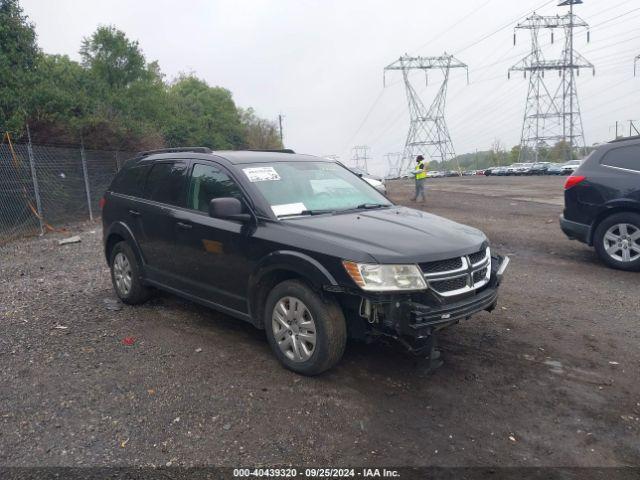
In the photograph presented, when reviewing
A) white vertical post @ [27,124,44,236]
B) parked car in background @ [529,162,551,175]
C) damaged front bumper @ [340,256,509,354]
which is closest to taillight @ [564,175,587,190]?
damaged front bumper @ [340,256,509,354]

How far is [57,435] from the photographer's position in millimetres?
3320

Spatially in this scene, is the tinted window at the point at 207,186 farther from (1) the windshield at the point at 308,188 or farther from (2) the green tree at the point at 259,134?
(2) the green tree at the point at 259,134

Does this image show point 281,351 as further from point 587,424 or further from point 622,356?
point 622,356

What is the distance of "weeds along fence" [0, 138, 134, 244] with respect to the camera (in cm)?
1202

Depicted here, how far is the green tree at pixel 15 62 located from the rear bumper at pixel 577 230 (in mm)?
13707

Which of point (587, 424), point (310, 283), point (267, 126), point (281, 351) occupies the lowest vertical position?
point (587, 424)

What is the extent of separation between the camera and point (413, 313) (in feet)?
11.6

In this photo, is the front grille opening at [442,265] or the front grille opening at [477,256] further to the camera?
the front grille opening at [477,256]

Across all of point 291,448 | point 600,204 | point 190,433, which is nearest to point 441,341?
point 291,448

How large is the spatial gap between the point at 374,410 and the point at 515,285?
12.9 feet

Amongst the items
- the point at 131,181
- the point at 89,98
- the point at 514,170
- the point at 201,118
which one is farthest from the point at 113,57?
the point at 514,170

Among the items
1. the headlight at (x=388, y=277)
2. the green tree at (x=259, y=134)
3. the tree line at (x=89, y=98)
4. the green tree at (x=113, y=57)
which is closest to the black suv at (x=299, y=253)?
the headlight at (x=388, y=277)

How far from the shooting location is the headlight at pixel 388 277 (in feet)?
11.7

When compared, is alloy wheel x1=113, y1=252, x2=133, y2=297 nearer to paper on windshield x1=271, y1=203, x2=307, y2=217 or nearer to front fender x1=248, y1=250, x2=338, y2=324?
front fender x1=248, y1=250, x2=338, y2=324
